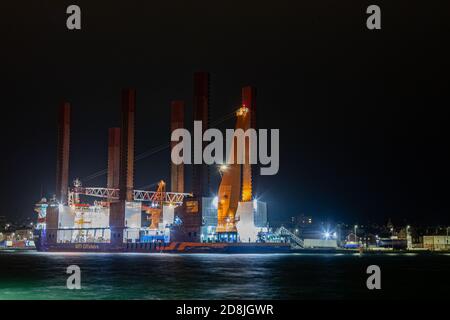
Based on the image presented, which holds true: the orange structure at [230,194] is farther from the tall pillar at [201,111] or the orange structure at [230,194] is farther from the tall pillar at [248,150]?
Result: the tall pillar at [201,111]

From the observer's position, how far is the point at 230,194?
11250 centimetres

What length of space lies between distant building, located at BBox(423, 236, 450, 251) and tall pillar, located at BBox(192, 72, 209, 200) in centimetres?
8244

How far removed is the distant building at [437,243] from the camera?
16775cm

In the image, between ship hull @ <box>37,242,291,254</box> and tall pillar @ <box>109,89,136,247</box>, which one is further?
tall pillar @ <box>109,89,136,247</box>

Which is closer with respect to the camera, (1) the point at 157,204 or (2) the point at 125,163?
(2) the point at 125,163

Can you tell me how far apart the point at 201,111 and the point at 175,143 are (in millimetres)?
19253

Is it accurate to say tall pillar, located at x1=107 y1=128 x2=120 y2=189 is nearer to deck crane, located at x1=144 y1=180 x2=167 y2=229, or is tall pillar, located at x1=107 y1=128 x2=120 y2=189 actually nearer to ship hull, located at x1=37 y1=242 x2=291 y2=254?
deck crane, located at x1=144 y1=180 x2=167 y2=229

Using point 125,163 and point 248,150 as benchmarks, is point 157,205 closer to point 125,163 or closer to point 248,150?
point 125,163

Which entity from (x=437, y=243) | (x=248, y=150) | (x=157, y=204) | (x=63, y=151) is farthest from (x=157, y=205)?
(x=437, y=243)

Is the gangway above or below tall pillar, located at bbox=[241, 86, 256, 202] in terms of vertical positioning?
below

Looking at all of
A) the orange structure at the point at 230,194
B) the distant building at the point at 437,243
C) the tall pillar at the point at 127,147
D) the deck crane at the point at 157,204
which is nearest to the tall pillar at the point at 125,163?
the tall pillar at the point at 127,147

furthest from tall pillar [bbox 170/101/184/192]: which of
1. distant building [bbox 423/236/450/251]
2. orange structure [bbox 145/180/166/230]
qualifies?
distant building [bbox 423/236/450/251]

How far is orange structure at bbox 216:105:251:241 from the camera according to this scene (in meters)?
112
